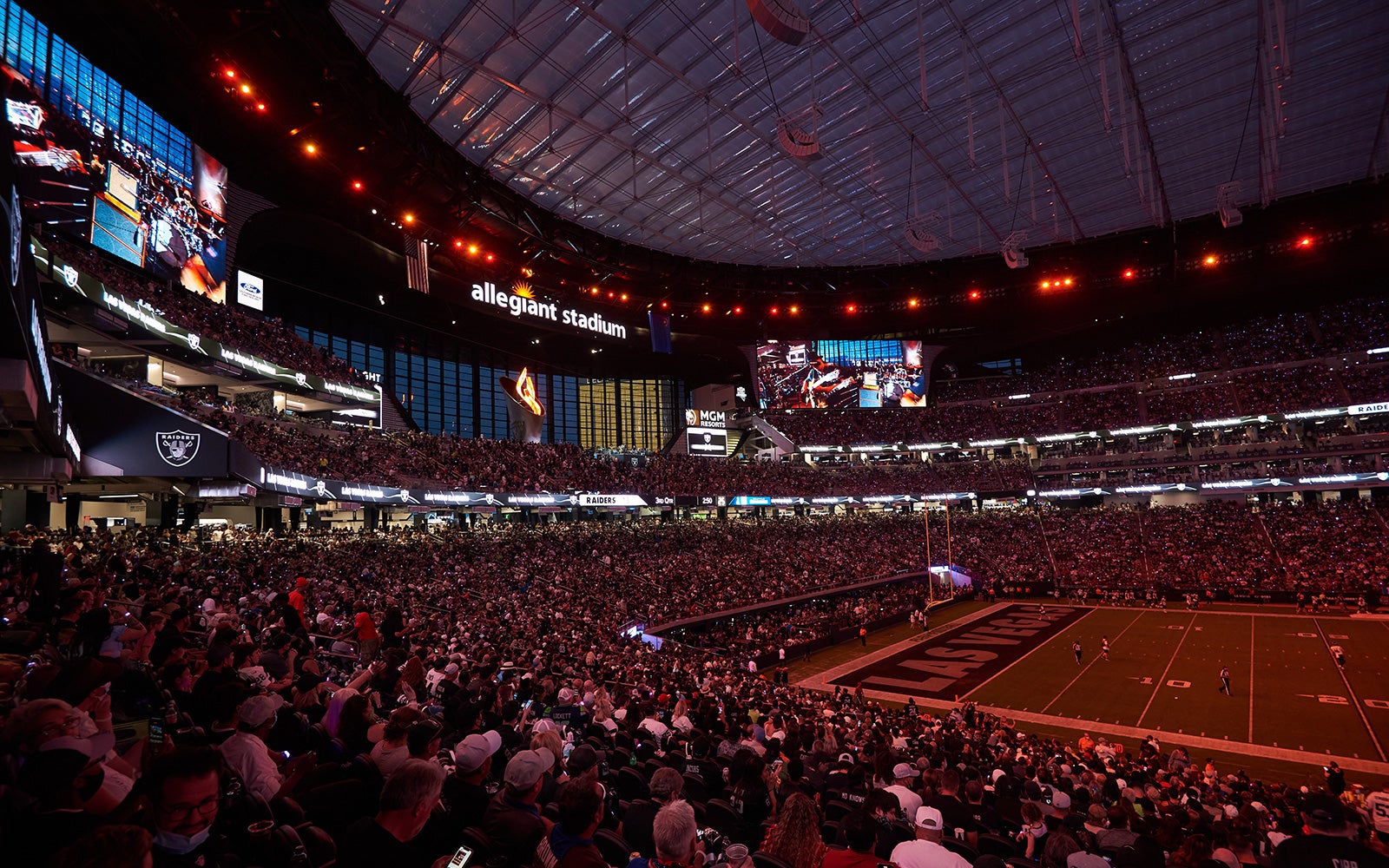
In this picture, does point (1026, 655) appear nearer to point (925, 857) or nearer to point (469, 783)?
point (925, 857)

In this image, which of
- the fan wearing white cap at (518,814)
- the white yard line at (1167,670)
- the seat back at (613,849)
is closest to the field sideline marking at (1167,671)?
the white yard line at (1167,670)

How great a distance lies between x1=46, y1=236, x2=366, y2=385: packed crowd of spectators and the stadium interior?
1.25ft

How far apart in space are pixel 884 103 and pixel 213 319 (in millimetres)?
27027

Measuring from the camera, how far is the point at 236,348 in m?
23.9

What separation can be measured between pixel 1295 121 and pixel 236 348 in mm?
47156

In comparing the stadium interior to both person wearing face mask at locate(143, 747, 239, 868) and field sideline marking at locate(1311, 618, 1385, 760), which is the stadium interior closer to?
person wearing face mask at locate(143, 747, 239, 868)

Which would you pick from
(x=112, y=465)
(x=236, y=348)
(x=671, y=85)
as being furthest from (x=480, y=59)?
(x=112, y=465)

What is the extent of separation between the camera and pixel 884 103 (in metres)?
27.8

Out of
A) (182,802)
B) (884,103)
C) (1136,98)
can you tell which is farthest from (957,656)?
(182,802)

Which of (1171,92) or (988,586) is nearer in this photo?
(1171,92)

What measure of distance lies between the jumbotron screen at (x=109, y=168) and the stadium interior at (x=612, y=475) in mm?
147

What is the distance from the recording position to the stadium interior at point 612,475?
14.6 ft

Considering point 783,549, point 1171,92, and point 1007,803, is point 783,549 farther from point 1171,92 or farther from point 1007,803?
point 1007,803

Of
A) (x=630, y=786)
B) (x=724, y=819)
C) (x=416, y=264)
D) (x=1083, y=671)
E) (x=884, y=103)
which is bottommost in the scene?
(x=1083, y=671)
